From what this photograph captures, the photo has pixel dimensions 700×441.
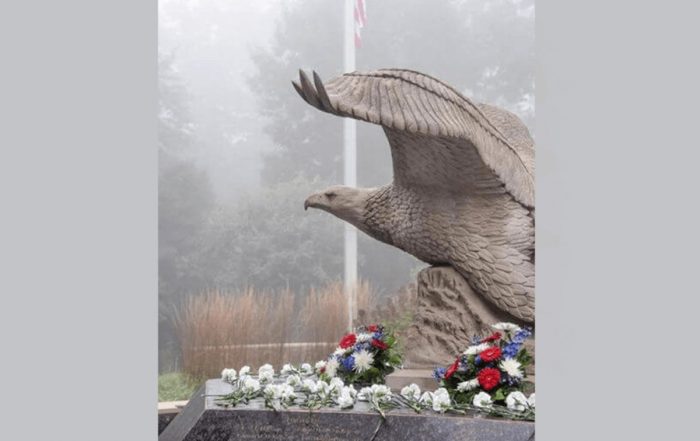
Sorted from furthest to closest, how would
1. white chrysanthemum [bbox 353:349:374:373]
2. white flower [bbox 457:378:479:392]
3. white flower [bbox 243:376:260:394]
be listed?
white chrysanthemum [bbox 353:349:374:373], white flower [bbox 243:376:260:394], white flower [bbox 457:378:479:392]

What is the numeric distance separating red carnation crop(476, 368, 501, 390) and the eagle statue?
2.32 ft

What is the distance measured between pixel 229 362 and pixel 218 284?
2552mm

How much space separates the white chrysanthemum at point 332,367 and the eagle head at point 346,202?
865mm

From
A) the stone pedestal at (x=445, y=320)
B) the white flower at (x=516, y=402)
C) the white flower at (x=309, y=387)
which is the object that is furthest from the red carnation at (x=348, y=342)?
the white flower at (x=516, y=402)

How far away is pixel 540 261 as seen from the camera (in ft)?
1.92

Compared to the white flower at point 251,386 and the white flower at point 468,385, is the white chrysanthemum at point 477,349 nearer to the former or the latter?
the white flower at point 468,385

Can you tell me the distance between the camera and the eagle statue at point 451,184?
3.36 metres

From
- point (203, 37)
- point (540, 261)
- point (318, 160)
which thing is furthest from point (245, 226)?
point (540, 261)

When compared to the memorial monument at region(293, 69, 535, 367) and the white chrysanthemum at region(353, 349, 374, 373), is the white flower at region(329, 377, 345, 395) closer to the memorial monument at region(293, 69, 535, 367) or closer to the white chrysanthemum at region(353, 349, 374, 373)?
the white chrysanthemum at region(353, 349, 374, 373)

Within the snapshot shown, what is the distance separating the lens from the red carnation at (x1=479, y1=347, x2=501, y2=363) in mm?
3023

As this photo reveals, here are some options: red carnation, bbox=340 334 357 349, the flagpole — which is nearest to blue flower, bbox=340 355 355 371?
red carnation, bbox=340 334 357 349

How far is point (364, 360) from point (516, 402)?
0.98 m

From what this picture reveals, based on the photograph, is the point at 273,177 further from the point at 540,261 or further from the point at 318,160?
the point at 540,261

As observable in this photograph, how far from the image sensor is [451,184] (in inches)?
149
